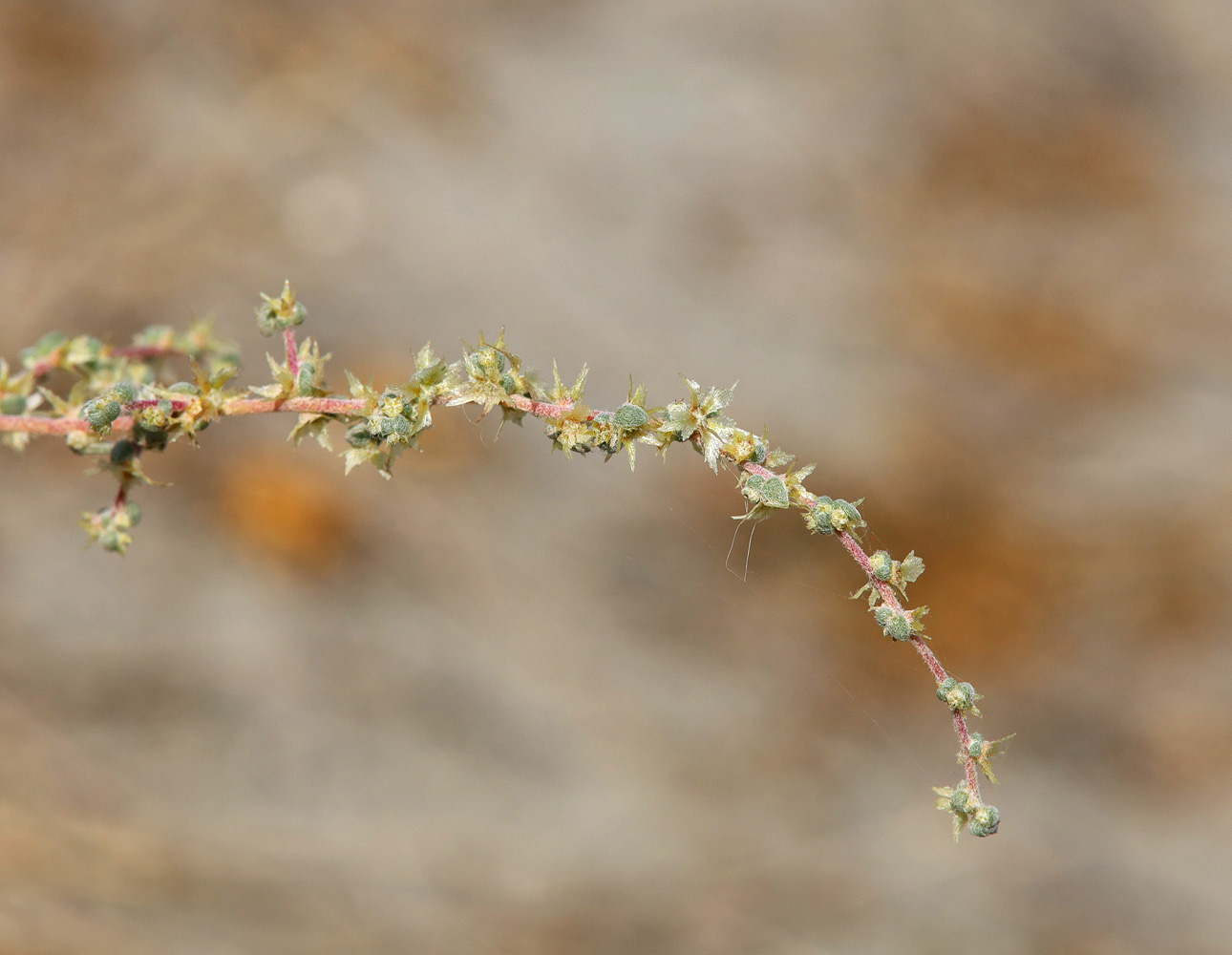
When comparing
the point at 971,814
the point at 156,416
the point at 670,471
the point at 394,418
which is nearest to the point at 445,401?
the point at 394,418

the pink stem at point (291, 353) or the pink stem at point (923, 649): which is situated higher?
the pink stem at point (291, 353)

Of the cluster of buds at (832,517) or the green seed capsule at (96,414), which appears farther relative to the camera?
the green seed capsule at (96,414)

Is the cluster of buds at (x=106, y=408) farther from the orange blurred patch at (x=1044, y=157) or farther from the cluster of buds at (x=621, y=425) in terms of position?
the orange blurred patch at (x=1044, y=157)

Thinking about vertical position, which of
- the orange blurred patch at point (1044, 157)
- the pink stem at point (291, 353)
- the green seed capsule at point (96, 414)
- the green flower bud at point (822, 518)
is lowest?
the green flower bud at point (822, 518)

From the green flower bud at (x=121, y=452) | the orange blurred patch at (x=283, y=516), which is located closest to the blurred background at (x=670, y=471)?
the orange blurred patch at (x=283, y=516)

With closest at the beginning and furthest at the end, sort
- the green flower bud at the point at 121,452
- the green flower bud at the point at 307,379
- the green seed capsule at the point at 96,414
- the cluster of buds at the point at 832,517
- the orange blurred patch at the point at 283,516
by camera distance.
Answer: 1. the cluster of buds at the point at 832,517
2. the green seed capsule at the point at 96,414
3. the green flower bud at the point at 307,379
4. the green flower bud at the point at 121,452
5. the orange blurred patch at the point at 283,516

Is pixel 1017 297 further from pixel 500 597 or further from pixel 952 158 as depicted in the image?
pixel 500 597

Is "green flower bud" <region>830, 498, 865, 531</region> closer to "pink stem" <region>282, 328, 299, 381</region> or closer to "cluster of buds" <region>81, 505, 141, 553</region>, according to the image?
"pink stem" <region>282, 328, 299, 381</region>

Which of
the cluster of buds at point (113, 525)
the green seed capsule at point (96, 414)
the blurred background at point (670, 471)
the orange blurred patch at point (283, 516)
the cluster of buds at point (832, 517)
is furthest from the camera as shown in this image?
the orange blurred patch at point (283, 516)

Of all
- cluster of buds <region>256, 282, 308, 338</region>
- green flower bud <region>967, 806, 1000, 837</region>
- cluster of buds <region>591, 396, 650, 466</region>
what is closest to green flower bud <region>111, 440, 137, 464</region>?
cluster of buds <region>256, 282, 308, 338</region>
